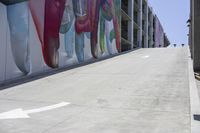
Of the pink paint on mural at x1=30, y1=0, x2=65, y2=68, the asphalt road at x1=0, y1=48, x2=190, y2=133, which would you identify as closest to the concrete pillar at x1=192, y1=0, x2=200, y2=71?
the asphalt road at x1=0, y1=48, x2=190, y2=133

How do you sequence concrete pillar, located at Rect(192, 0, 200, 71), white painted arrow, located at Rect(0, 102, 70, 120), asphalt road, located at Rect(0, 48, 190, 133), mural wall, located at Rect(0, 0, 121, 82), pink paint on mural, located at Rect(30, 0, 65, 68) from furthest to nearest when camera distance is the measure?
pink paint on mural, located at Rect(30, 0, 65, 68), concrete pillar, located at Rect(192, 0, 200, 71), mural wall, located at Rect(0, 0, 121, 82), white painted arrow, located at Rect(0, 102, 70, 120), asphalt road, located at Rect(0, 48, 190, 133)

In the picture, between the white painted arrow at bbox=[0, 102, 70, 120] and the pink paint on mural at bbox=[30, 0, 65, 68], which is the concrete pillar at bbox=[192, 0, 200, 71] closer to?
the pink paint on mural at bbox=[30, 0, 65, 68]

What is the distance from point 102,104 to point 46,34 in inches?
400

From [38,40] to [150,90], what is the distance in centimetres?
825

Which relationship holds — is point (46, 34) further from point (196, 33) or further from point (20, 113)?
point (20, 113)

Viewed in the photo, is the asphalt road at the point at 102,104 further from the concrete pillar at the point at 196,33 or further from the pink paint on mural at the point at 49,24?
the pink paint on mural at the point at 49,24

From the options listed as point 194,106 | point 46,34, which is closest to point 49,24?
point 46,34

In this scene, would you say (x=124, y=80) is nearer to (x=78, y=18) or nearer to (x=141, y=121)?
(x=141, y=121)

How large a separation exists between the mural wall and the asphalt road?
176 cm

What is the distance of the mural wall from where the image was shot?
15562 mm

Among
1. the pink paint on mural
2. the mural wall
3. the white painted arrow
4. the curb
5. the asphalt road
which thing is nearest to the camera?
the curb

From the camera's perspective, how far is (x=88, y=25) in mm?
27203

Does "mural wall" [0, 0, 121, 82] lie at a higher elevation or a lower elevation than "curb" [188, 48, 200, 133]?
higher

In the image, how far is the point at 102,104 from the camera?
9.92 metres
